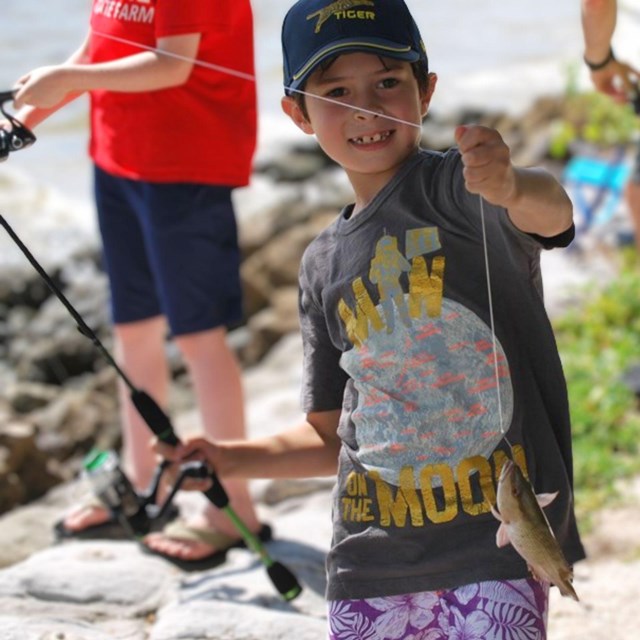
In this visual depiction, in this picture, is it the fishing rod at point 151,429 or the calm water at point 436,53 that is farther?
the calm water at point 436,53

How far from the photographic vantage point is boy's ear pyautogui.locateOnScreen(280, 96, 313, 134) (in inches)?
95.0

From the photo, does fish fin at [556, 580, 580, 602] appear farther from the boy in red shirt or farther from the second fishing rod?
A: the boy in red shirt

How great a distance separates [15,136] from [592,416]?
9.43 ft

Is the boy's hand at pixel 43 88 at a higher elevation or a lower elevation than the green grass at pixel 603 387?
higher

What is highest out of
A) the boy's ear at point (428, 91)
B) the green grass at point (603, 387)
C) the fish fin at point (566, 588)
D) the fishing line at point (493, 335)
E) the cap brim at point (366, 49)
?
the cap brim at point (366, 49)

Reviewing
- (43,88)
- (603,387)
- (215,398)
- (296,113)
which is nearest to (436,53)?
(603,387)

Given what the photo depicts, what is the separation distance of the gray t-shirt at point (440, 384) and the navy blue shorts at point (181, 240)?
139 centimetres

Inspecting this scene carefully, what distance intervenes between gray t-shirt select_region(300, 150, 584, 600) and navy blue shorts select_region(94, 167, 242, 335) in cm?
139

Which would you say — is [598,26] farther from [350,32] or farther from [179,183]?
[350,32]

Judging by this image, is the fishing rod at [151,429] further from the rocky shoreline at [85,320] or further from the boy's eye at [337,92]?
the rocky shoreline at [85,320]

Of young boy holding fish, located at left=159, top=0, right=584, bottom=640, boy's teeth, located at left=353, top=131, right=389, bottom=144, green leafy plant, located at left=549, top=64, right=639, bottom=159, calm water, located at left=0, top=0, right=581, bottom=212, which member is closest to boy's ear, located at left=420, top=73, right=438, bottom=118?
young boy holding fish, located at left=159, top=0, right=584, bottom=640

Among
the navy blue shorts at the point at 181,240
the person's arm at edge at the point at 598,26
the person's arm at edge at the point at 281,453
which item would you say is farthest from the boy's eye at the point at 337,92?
the person's arm at edge at the point at 598,26

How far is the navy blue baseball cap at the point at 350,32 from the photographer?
2.21m

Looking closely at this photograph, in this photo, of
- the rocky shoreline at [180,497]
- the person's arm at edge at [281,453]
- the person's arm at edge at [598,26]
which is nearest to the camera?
the person's arm at edge at [281,453]
